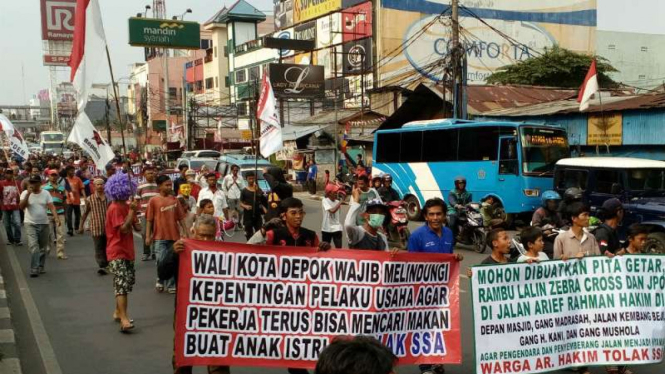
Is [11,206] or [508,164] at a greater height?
[508,164]

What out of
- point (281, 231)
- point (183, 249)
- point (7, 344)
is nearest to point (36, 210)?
point (7, 344)

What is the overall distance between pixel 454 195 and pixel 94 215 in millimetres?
6912

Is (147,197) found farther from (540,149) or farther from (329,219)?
(540,149)

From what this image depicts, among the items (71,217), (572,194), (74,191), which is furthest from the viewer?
(71,217)

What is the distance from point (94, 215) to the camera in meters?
10.1

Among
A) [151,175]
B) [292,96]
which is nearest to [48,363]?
[151,175]

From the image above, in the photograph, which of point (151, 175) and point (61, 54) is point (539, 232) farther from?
point (61, 54)

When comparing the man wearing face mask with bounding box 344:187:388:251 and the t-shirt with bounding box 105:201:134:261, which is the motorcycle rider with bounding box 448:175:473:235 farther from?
the t-shirt with bounding box 105:201:134:261

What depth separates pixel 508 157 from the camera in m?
16.5

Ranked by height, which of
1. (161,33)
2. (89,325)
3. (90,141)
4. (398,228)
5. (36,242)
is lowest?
(89,325)

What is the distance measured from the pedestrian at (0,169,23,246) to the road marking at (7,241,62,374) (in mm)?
2596

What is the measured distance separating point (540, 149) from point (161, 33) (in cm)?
4645

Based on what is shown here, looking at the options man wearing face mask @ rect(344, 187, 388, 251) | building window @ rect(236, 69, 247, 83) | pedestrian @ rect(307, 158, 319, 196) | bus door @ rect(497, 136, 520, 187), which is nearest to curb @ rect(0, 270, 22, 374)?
man wearing face mask @ rect(344, 187, 388, 251)

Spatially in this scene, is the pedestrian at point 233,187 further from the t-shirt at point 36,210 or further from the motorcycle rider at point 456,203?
the t-shirt at point 36,210
